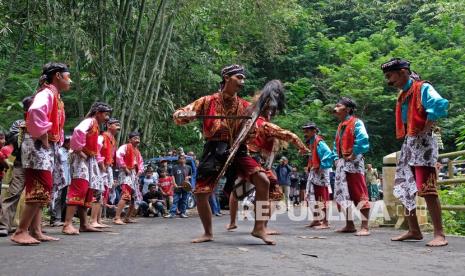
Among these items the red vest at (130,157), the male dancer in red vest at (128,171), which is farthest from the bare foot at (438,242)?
the red vest at (130,157)

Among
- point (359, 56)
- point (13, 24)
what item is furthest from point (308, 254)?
point (359, 56)

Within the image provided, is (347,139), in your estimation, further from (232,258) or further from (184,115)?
(232,258)

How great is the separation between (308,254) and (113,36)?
10.3m

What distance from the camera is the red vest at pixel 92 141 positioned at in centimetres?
800

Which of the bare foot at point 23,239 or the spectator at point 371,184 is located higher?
the spectator at point 371,184

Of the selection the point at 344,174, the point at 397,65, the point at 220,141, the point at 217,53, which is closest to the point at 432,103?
the point at 397,65

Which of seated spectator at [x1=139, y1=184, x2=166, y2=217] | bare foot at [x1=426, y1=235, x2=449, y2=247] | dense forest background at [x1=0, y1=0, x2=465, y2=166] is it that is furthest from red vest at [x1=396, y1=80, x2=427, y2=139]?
seated spectator at [x1=139, y1=184, x2=166, y2=217]

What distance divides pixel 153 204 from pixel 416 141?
30.5 feet

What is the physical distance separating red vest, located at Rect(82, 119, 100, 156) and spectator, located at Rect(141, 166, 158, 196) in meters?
6.89

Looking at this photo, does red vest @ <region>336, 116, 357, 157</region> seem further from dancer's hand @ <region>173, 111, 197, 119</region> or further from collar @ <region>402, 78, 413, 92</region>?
dancer's hand @ <region>173, 111, 197, 119</region>

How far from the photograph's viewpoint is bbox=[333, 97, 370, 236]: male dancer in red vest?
8.02 m

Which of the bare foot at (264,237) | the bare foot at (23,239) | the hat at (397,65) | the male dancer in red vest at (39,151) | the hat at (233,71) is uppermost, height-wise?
the hat at (397,65)

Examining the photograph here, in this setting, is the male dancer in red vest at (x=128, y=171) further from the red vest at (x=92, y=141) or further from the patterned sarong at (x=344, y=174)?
the patterned sarong at (x=344, y=174)

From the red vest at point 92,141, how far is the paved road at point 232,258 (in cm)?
199
